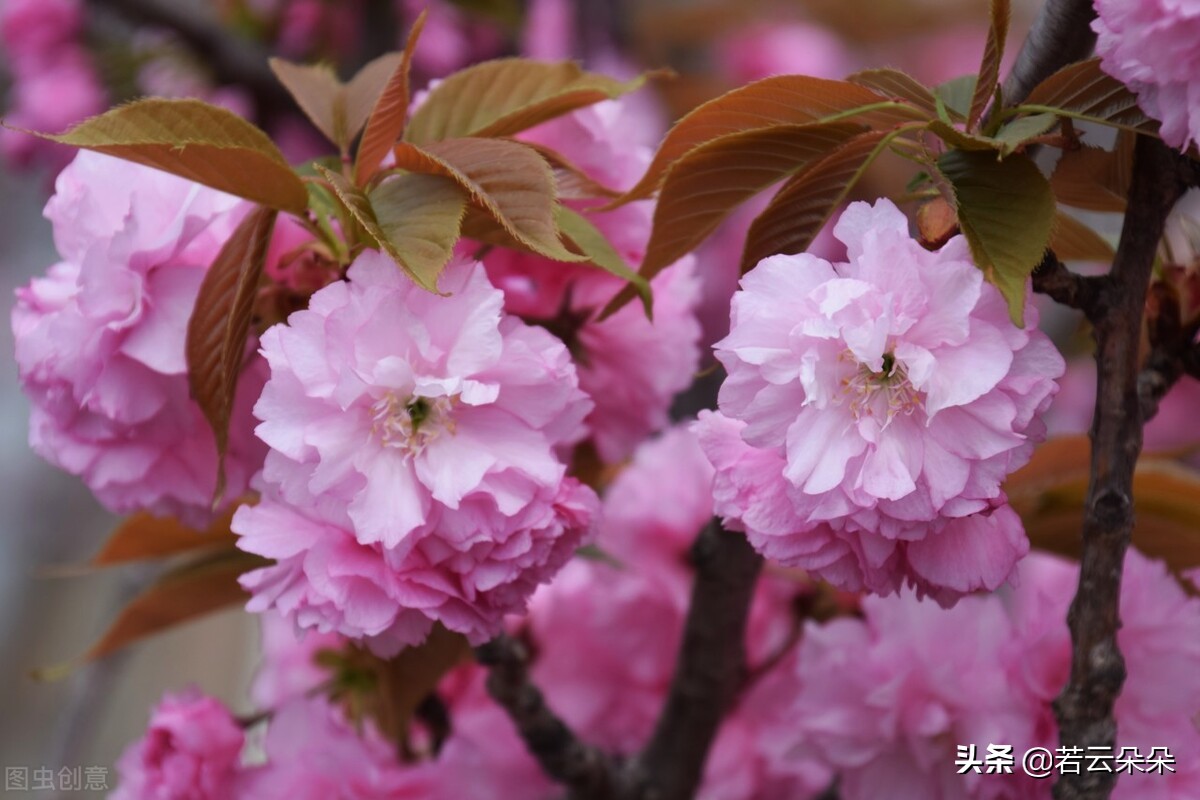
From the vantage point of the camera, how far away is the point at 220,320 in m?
0.43

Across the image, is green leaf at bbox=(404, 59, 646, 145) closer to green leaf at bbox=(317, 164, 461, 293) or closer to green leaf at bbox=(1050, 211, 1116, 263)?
green leaf at bbox=(317, 164, 461, 293)

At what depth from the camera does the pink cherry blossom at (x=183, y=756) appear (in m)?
0.56

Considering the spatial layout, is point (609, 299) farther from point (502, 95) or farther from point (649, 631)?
point (649, 631)

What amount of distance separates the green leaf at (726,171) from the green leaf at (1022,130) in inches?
1.9

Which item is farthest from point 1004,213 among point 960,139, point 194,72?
point 194,72

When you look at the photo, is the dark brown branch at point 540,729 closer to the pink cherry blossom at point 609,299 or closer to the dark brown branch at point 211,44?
the pink cherry blossom at point 609,299

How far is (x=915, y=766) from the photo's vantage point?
54cm

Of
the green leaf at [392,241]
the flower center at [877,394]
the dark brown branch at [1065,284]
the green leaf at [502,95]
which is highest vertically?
the green leaf at [502,95]

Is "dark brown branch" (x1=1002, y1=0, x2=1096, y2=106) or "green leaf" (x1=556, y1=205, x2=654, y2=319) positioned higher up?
"dark brown branch" (x1=1002, y1=0, x2=1096, y2=106)

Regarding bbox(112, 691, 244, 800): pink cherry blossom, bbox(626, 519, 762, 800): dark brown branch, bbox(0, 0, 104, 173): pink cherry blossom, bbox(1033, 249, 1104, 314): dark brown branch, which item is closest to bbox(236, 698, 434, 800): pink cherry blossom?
bbox(112, 691, 244, 800): pink cherry blossom

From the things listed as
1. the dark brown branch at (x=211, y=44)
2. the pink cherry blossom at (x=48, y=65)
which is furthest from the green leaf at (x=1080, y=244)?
the pink cherry blossom at (x=48, y=65)

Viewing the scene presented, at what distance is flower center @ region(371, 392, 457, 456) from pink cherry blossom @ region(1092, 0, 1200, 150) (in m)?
0.23

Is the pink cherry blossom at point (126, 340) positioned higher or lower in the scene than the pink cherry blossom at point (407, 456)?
higher

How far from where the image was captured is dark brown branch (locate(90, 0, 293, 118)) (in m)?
1.32
